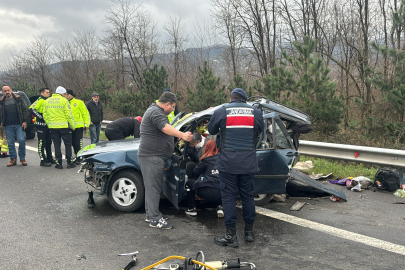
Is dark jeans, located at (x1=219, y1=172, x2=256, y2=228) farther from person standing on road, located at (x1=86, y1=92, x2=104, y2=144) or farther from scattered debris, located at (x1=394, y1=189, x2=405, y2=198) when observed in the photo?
person standing on road, located at (x1=86, y1=92, x2=104, y2=144)

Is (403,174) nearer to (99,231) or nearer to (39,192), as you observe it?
(99,231)

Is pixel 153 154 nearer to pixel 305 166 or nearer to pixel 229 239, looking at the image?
pixel 229 239

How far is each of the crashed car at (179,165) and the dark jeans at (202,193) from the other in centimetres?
17

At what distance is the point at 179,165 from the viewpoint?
4949 mm

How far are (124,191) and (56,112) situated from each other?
4236mm

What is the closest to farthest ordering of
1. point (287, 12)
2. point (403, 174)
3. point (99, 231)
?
point (99, 231) < point (403, 174) < point (287, 12)

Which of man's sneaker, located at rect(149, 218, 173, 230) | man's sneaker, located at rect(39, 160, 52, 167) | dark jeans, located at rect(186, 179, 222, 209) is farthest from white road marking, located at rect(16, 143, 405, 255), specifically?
man's sneaker, located at rect(39, 160, 52, 167)

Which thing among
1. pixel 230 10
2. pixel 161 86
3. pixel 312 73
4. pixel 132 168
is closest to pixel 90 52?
pixel 230 10

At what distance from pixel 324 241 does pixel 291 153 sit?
4.55 feet

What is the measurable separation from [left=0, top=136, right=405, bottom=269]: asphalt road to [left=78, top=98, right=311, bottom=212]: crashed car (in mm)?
320

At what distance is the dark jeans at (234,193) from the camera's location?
4223 millimetres

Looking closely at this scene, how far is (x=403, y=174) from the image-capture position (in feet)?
21.2


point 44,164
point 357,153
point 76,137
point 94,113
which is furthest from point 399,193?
point 94,113

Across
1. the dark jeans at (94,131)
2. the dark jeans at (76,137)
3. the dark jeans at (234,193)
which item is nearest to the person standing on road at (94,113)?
the dark jeans at (94,131)
